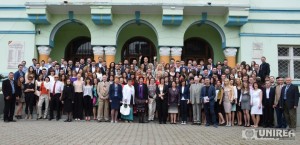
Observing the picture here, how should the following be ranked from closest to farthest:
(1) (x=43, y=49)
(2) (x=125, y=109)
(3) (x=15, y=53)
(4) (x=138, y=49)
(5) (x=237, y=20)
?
(2) (x=125, y=109) → (5) (x=237, y=20) → (3) (x=15, y=53) → (1) (x=43, y=49) → (4) (x=138, y=49)

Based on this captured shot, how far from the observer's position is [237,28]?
17.7 meters

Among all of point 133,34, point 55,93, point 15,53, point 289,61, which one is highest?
point 133,34

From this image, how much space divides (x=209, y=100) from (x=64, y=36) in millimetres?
10168

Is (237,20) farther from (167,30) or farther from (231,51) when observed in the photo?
(167,30)

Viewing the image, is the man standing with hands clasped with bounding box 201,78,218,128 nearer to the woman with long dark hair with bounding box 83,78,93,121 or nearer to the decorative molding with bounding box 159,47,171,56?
the woman with long dark hair with bounding box 83,78,93,121

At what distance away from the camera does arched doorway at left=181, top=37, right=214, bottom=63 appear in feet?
64.2

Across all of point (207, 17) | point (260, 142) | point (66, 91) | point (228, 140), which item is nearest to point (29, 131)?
point (66, 91)

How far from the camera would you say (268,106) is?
12.9m

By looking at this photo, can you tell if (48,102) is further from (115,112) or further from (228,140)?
(228,140)

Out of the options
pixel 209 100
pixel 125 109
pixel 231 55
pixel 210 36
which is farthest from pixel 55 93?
pixel 210 36

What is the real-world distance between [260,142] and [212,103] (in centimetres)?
428

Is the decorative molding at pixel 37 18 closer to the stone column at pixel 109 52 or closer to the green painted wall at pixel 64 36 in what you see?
the green painted wall at pixel 64 36

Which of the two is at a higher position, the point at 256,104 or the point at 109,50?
the point at 109,50

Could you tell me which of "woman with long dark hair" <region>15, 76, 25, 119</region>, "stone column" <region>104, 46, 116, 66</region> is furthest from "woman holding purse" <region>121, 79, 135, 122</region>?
"stone column" <region>104, 46, 116, 66</region>
